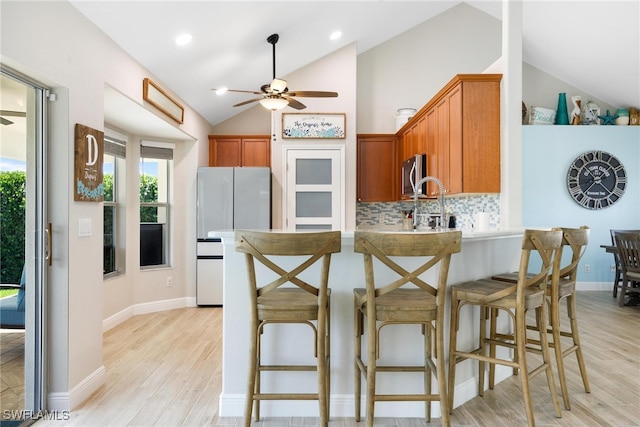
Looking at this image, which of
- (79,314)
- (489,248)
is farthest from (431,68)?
(79,314)

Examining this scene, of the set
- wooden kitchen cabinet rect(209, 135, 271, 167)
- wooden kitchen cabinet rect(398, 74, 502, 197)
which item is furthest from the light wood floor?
wooden kitchen cabinet rect(209, 135, 271, 167)

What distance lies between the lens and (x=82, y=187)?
8.08 ft

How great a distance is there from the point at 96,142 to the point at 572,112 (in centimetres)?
631

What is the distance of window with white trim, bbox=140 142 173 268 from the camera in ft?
15.8

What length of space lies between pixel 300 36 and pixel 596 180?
4.73 m

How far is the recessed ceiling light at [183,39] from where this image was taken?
134 inches

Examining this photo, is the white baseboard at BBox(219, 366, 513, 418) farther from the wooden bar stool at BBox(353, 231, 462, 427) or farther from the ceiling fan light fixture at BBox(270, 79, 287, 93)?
the ceiling fan light fixture at BBox(270, 79, 287, 93)

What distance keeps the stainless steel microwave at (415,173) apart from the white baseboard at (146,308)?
3.07 meters

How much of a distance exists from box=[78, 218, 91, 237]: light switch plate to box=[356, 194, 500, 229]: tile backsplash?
312 cm

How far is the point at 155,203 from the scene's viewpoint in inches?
194

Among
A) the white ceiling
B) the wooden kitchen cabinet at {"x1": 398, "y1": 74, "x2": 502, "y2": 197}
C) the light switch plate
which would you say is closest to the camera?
the light switch plate

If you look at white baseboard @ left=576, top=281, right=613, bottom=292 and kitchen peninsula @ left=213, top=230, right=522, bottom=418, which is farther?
white baseboard @ left=576, top=281, right=613, bottom=292

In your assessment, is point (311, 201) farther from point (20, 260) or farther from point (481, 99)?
point (20, 260)

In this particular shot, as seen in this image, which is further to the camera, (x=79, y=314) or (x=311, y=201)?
(x=311, y=201)
